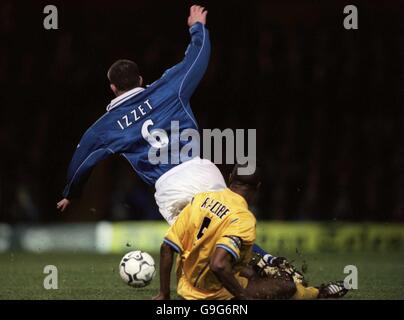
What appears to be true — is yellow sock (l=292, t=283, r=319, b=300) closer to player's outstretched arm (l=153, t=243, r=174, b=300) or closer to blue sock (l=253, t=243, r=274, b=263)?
blue sock (l=253, t=243, r=274, b=263)

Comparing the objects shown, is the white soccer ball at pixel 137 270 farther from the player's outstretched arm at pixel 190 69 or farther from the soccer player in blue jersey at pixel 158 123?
the player's outstretched arm at pixel 190 69

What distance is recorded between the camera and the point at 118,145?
7637mm

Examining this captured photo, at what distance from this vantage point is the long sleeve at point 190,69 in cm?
759

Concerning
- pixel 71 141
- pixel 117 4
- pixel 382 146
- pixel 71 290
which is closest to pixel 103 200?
pixel 71 141

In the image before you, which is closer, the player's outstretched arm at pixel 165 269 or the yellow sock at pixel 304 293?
the player's outstretched arm at pixel 165 269

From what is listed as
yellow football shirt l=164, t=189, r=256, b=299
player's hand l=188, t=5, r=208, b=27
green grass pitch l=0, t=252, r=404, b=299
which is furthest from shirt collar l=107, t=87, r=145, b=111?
green grass pitch l=0, t=252, r=404, b=299

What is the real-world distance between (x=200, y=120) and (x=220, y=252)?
37.3 ft

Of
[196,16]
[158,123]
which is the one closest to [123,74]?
[158,123]

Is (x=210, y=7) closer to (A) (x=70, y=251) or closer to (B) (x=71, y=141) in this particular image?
(B) (x=71, y=141)

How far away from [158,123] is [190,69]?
51cm

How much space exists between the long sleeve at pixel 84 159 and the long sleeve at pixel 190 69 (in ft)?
2.48

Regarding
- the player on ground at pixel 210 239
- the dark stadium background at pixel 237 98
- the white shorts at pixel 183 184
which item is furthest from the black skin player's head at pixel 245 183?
the dark stadium background at pixel 237 98

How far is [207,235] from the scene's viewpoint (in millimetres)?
6297
